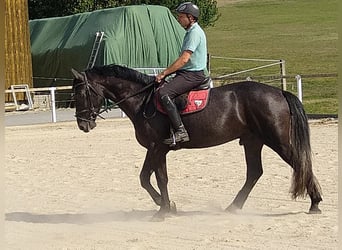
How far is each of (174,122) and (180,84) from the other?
38 centimetres

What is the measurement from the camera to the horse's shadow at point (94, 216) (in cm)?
744

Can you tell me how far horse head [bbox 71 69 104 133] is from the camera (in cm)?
740

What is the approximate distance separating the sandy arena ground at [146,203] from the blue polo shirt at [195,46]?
1.54m

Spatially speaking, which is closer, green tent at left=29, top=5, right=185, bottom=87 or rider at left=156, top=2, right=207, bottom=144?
rider at left=156, top=2, right=207, bottom=144

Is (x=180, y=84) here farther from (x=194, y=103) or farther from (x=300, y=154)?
(x=300, y=154)

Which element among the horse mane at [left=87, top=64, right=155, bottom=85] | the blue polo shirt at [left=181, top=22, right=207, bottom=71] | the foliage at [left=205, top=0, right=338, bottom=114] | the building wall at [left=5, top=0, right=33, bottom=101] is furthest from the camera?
the foliage at [left=205, top=0, right=338, bottom=114]

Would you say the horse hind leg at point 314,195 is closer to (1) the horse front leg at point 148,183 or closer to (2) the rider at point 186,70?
(2) the rider at point 186,70

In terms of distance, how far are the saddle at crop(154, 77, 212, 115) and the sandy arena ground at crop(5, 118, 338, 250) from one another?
110cm

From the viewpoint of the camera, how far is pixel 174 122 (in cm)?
714

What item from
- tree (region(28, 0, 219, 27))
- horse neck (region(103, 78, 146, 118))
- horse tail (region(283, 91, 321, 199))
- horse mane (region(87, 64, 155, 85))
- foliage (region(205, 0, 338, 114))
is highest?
horse mane (region(87, 64, 155, 85))

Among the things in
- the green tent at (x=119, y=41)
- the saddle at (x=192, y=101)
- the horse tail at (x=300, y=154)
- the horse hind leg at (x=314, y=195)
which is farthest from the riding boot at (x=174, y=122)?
the green tent at (x=119, y=41)

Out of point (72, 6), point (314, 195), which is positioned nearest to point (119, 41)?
point (72, 6)

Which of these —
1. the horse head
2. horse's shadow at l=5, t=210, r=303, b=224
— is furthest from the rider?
horse's shadow at l=5, t=210, r=303, b=224

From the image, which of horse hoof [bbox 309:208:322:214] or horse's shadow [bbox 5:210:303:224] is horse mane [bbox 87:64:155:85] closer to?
horse's shadow [bbox 5:210:303:224]
